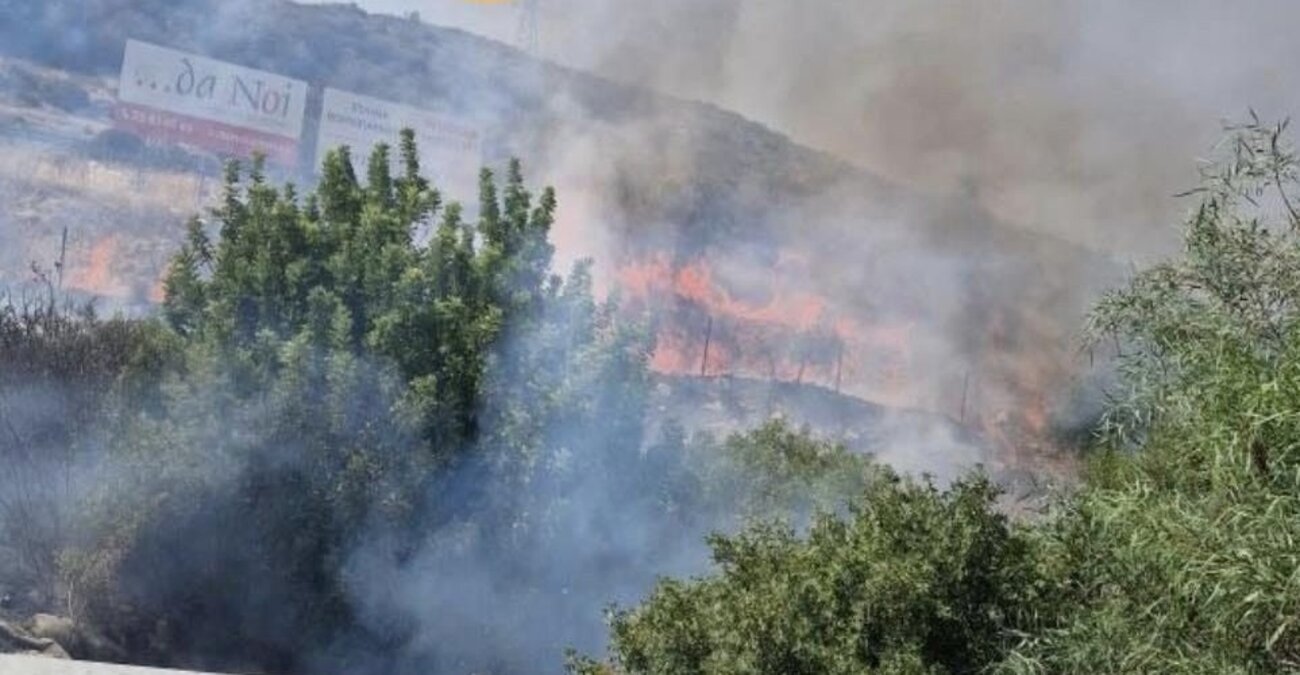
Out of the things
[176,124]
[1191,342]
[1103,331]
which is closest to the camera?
[1191,342]

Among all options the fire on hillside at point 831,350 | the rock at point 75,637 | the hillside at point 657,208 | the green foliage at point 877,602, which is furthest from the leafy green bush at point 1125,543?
the fire on hillside at point 831,350

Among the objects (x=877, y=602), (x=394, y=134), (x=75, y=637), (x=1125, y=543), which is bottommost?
(x=75, y=637)

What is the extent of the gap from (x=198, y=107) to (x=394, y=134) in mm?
3700

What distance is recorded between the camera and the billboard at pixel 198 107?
83.3ft

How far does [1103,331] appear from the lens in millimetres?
6074

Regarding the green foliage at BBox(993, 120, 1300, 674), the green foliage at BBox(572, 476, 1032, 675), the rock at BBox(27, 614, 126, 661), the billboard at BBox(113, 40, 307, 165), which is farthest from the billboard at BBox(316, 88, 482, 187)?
the green foliage at BBox(993, 120, 1300, 674)

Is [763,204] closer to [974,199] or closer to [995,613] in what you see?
[974,199]

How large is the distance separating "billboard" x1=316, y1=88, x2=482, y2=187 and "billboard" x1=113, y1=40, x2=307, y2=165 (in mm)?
805

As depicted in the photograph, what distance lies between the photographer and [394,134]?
26750 millimetres

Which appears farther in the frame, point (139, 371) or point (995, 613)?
point (139, 371)

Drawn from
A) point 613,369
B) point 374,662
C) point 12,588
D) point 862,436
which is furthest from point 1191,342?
point 862,436

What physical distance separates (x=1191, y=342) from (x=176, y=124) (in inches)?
919

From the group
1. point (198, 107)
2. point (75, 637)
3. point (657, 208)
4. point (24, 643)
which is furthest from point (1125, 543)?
point (657, 208)

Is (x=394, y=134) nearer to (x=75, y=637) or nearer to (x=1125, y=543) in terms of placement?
(x=75, y=637)
